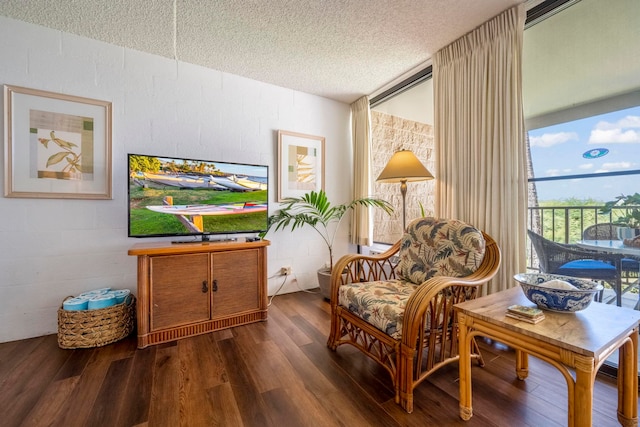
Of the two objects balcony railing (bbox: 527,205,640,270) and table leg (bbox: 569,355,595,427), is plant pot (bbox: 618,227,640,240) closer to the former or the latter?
balcony railing (bbox: 527,205,640,270)

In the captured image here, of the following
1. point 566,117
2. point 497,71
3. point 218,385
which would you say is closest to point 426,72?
point 497,71

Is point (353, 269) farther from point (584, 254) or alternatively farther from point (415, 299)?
point (584, 254)

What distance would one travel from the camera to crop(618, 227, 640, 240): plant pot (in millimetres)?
1484

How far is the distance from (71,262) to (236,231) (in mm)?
1282

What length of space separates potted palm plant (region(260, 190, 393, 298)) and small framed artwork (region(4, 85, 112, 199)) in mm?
1506

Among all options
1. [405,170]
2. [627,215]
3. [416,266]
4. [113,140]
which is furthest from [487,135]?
[113,140]

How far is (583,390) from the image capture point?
83 centimetres

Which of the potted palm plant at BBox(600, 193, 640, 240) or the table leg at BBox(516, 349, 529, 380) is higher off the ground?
the potted palm plant at BBox(600, 193, 640, 240)

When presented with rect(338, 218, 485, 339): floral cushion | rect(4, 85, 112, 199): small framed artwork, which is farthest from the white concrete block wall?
rect(338, 218, 485, 339): floral cushion

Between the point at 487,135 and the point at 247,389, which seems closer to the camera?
the point at 247,389

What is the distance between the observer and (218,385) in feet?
4.65

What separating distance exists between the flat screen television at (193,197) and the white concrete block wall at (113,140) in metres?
0.38

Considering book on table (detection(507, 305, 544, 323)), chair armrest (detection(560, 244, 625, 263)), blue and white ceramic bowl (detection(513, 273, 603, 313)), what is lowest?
book on table (detection(507, 305, 544, 323))

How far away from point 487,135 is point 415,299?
1.47 metres
